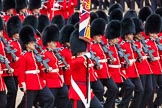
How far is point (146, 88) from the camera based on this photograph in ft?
33.1

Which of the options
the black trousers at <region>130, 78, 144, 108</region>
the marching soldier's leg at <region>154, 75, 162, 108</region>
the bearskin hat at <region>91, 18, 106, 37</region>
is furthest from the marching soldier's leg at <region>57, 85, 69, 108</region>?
the marching soldier's leg at <region>154, 75, 162, 108</region>

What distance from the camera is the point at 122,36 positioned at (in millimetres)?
10273

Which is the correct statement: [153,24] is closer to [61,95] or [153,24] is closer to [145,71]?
[145,71]

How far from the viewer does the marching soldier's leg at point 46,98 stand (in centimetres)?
906

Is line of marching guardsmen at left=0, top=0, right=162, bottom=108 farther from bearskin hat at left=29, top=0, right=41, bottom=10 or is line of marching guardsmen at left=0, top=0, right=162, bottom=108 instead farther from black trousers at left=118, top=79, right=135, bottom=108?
bearskin hat at left=29, top=0, right=41, bottom=10

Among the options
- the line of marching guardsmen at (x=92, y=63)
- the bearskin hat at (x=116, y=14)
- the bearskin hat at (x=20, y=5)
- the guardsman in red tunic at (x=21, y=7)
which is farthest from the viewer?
the bearskin hat at (x=20, y=5)

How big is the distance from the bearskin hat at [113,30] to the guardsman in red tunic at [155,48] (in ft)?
1.60

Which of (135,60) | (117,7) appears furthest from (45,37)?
(117,7)

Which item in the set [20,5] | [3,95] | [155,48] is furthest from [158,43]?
[20,5]

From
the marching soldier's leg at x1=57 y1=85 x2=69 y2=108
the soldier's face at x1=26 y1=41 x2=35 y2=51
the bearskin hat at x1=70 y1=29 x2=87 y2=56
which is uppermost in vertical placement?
the bearskin hat at x1=70 y1=29 x2=87 y2=56

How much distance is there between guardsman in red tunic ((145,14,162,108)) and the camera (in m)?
10.2

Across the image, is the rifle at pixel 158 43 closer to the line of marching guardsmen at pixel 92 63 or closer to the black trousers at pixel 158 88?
the line of marching guardsmen at pixel 92 63

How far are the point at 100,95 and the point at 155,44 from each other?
4.01 ft

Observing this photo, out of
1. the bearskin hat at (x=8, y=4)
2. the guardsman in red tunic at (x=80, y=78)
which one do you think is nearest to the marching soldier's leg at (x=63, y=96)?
the guardsman in red tunic at (x=80, y=78)
